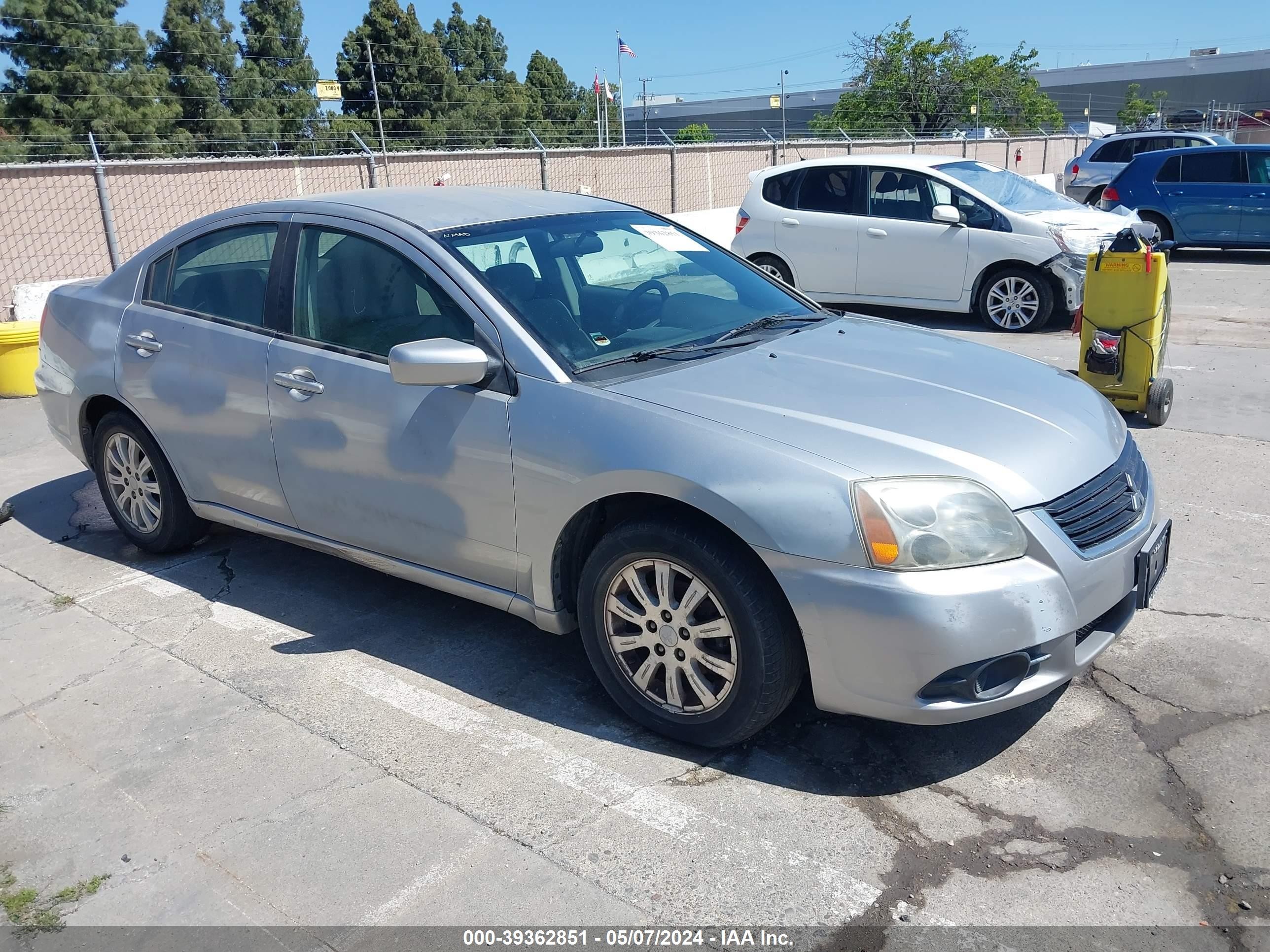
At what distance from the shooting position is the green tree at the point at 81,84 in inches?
1034

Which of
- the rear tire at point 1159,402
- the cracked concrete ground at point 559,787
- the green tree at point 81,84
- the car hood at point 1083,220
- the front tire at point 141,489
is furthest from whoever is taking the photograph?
the green tree at point 81,84

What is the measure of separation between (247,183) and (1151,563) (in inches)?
477

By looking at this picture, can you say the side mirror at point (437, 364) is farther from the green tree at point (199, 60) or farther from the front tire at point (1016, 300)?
the green tree at point (199, 60)

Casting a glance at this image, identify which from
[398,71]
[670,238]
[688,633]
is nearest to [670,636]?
[688,633]

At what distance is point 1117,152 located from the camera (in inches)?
762

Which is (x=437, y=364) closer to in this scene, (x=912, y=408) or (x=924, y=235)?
(x=912, y=408)

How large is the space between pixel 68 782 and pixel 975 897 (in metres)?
2.77

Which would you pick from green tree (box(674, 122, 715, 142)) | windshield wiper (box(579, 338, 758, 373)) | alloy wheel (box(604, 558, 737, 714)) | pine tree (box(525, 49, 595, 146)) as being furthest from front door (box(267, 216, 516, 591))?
green tree (box(674, 122, 715, 142))

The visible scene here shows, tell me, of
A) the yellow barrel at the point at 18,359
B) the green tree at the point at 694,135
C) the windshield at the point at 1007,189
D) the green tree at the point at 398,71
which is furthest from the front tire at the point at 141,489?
the green tree at the point at 694,135

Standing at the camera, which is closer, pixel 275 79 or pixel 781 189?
pixel 781 189

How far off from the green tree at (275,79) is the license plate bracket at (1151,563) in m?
22.9

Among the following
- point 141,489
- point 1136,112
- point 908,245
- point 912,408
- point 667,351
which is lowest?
point 141,489

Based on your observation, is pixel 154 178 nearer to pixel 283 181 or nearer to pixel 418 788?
pixel 283 181

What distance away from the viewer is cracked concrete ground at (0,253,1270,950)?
9.16ft
